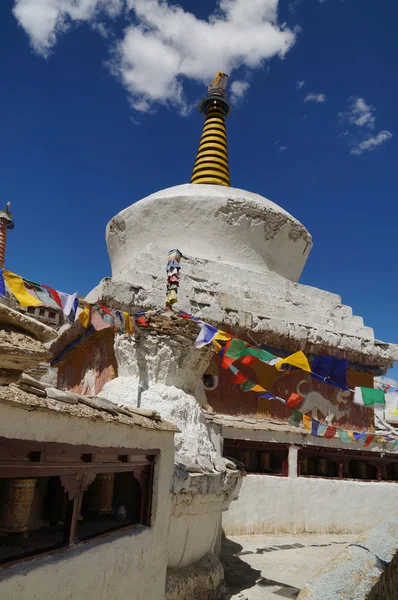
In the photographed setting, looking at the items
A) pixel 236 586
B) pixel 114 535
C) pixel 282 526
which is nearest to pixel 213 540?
pixel 236 586

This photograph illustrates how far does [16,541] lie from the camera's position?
11.4 ft

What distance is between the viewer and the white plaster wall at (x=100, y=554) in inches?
115

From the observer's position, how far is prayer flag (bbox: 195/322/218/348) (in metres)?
6.08

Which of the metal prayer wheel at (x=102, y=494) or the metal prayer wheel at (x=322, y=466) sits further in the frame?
the metal prayer wheel at (x=322, y=466)

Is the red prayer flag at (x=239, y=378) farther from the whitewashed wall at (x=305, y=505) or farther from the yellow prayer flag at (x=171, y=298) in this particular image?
the yellow prayer flag at (x=171, y=298)

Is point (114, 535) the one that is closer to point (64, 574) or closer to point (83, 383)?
point (64, 574)

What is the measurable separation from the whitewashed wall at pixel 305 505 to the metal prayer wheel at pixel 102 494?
3705mm

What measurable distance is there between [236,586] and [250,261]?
682 centimetres


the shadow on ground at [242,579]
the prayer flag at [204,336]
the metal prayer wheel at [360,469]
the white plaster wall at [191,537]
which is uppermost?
the prayer flag at [204,336]

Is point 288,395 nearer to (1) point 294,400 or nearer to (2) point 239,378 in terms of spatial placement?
(1) point 294,400

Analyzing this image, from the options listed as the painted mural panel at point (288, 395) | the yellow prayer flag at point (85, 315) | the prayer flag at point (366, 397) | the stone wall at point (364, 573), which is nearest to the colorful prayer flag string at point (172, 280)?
the yellow prayer flag at point (85, 315)

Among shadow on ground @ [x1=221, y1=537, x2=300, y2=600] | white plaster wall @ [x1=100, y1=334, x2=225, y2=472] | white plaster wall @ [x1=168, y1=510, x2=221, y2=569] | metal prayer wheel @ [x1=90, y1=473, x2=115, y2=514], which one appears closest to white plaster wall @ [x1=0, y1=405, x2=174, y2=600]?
white plaster wall @ [x1=168, y1=510, x2=221, y2=569]

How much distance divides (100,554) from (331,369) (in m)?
6.78

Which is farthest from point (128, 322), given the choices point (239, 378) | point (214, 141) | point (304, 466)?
point (214, 141)
